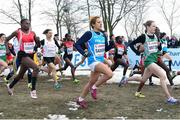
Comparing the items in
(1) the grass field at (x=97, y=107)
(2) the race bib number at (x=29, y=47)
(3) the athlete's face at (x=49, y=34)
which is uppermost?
(3) the athlete's face at (x=49, y=34)

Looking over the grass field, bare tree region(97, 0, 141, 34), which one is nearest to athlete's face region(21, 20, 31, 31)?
the grass field

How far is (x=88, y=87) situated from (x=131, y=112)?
1.10m

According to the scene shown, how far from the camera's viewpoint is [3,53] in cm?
1527

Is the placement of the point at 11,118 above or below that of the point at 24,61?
below

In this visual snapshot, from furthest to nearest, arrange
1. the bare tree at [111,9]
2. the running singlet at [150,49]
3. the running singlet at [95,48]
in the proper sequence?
the bare tree at [111,9]
the running singlet at [150,49]
the running singlet at [95,48]

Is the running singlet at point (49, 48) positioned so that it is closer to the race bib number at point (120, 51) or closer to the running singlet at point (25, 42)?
the race bib number at point (120, 51)

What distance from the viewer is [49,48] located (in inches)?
557

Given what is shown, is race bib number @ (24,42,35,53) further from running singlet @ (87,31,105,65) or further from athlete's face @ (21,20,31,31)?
running singlet @ (87,31,105,65)

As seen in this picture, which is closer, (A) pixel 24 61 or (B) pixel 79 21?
(A) pixel 24 61

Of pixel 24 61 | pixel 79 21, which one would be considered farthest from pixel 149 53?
pixel 79 21

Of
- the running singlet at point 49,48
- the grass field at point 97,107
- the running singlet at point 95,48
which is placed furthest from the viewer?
the running singlet at point 49,48

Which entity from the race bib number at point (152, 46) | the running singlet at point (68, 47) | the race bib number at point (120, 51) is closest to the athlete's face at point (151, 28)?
the race bib number at point (152, 46)

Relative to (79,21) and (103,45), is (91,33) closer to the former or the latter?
(103,45)

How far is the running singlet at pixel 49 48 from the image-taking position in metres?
14.1
